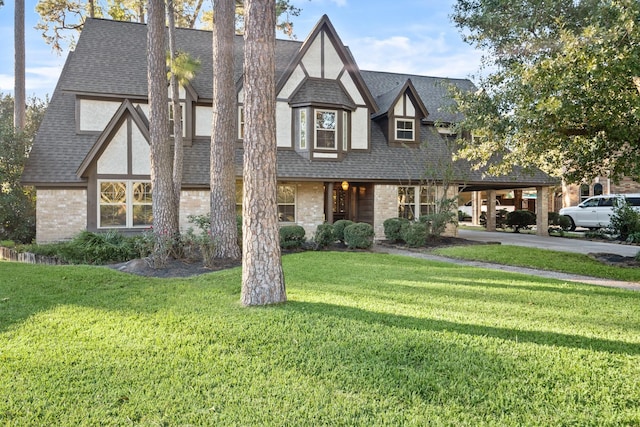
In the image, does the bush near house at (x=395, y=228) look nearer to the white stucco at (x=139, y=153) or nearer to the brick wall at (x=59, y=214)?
the white stucco at (x=139, y=153)

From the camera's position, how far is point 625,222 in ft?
54.2

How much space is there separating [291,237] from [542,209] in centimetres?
1279

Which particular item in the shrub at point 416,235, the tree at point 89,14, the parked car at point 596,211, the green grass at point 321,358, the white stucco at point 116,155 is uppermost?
the tree at point 89,14

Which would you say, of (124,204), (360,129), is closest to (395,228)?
(360,129)

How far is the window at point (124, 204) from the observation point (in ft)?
48.5

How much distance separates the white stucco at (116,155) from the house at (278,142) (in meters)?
0.03

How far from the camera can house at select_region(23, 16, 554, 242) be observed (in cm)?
1459

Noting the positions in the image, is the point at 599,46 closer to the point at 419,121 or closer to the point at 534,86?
the point at 534,86

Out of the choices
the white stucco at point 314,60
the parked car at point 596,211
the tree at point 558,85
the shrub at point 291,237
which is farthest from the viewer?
the parked car at point 596,211

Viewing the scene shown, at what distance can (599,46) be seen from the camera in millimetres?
7809

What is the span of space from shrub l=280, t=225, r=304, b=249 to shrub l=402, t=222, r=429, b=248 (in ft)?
12.1

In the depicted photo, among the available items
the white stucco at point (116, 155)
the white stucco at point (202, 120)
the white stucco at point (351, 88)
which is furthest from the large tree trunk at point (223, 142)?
the white stucco at point (351, 88)

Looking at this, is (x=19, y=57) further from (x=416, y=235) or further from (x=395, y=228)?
(x=416, y=235)

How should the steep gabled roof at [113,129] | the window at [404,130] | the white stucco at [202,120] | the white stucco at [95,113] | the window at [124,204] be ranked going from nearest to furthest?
the steep gabled roof at [113,129]
the window at [124,204]
the white stucco at [95,113]
the white stucco at [202,120]
the window at [404,130]
